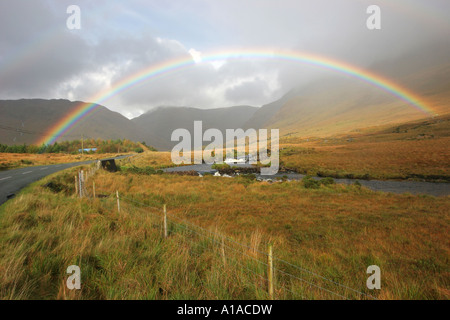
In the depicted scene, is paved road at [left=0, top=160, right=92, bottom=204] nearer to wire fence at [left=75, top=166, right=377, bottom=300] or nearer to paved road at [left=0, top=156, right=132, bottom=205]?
paved road at [left=0, top=156, right=132, bottom=205]

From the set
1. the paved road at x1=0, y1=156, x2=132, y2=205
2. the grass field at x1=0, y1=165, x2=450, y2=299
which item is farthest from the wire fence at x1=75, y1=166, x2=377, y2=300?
the paved road at x1=0, y1=156, x2=132, y2=205

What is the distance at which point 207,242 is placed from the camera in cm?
665

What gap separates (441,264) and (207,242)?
7.03 metres

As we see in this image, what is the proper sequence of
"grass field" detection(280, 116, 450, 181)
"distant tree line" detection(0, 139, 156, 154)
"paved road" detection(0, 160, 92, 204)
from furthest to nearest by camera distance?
"distant tree line" detection(0, 139, 156, 154) → "grass field" detection(280, 116, 450, 181) → "paved road" detection(0, 160, 92, 204)

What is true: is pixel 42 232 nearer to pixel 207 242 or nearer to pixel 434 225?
pixel 207 242
